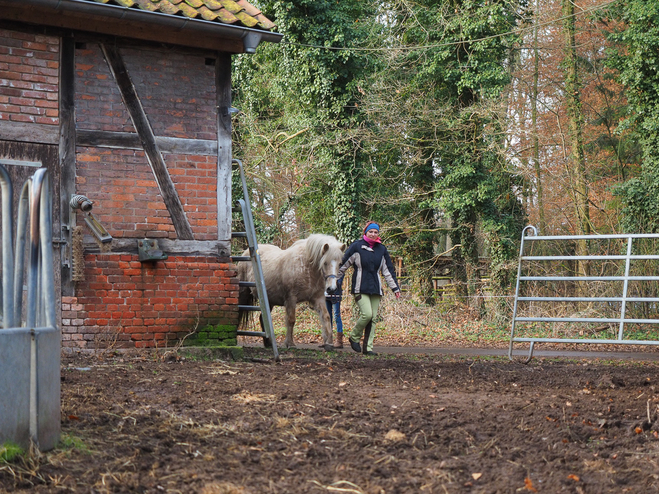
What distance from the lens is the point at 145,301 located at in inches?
337

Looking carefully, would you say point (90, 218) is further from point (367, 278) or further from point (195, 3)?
point (367, 278)

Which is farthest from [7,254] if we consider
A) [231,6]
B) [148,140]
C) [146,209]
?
[231,6]

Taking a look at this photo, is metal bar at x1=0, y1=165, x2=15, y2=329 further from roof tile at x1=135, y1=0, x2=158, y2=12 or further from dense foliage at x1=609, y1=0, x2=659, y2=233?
dense foliage at x1=609, y1=0, x2=659, y2=233

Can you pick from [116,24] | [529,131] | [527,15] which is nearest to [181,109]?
[116,24]

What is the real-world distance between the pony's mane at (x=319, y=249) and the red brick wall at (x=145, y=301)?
2.31 metres

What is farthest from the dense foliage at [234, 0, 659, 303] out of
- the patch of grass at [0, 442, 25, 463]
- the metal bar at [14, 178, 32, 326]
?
the patch of grass at [0, 442, 25, 463]

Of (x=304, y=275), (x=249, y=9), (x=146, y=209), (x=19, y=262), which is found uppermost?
(x=249, y=9)

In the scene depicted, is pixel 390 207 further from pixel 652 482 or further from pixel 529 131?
pixel 652 482

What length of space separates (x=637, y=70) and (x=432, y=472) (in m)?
14.8

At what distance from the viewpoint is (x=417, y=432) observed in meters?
4.62

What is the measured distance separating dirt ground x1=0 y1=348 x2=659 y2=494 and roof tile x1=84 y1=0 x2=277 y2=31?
13.2ft

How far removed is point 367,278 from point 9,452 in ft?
25.8

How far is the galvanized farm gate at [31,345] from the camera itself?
148 inches

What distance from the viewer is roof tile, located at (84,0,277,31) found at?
8.05 m
